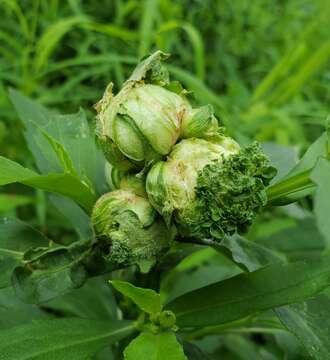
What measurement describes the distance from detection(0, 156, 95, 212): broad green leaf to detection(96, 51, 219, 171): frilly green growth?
8 cm

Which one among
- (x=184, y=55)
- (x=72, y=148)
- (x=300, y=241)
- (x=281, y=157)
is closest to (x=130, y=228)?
(x=72, y=148)

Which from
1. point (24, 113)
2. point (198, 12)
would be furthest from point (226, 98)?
point (24, 113)

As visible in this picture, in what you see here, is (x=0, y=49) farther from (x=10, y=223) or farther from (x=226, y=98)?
(x=10, y=223)

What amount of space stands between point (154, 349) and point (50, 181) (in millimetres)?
310

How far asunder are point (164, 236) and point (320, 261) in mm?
256

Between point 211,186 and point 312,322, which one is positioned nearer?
point 211,186

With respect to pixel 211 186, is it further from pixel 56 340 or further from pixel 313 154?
pixel 56 340

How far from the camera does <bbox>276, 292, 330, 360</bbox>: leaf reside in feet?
3.61

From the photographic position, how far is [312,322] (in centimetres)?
114

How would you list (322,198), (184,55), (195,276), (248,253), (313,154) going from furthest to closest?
1. (184,55)
2. (195,276)
3. (248,253)
4. (313,154)
5. (322,198)

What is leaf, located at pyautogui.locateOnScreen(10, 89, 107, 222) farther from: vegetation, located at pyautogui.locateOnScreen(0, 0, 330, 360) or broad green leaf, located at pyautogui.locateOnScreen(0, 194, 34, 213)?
broad green leaf, located at pyautogui.locateOnScreen(0, 194, 34, 213)

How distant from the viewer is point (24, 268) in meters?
1.17

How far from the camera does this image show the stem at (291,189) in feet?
3.45

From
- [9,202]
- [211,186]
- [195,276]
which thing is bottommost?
[211,186]
